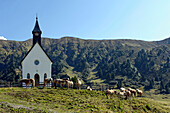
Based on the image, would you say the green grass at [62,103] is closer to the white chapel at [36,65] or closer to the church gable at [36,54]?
the white chapel at [36,65]

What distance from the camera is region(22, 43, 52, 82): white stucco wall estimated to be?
39.7 metres

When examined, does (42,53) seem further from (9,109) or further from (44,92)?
(9,109)

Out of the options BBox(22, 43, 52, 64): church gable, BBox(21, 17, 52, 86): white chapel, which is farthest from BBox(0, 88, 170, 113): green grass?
BBox(22, 43, 52, 64): church gable

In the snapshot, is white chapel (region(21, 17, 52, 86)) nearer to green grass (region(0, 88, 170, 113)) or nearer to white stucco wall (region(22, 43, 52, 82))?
white stucco wall (region(22, 43, 52, 82))

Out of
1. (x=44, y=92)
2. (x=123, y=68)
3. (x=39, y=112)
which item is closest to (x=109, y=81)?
(x=123, y=68)

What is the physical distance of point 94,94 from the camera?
31656 mm

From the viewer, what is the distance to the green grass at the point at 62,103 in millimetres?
21422

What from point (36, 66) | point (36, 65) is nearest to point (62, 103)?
point (36, 66)

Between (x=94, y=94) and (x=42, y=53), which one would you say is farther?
(x=42, y=53)

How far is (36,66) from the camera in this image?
1577 inches

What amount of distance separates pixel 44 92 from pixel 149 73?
136178 millimetres

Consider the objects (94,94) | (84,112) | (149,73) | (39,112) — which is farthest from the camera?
(149,73)

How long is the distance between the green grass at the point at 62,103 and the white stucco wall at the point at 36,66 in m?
10.9

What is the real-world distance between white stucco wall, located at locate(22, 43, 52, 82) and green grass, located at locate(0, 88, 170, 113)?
10.9 metres
